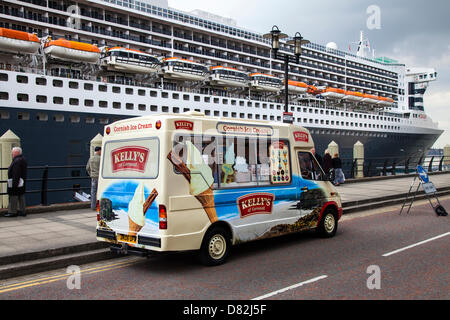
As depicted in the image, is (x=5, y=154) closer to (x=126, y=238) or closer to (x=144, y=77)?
(x=126, y=238)

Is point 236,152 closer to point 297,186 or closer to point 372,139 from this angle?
point 297,186

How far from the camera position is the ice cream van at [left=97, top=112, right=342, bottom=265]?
19.3ft

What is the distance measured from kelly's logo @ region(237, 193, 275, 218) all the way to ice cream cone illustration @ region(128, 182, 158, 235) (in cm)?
163

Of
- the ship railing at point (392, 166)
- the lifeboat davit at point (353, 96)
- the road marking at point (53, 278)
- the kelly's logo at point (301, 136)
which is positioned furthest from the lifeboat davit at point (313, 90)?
the road marking at point (53, 278)

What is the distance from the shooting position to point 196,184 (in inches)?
242

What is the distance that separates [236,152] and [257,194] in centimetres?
87

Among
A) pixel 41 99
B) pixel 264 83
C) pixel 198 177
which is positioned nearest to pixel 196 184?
pixel 198 177

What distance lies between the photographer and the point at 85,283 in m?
5.48

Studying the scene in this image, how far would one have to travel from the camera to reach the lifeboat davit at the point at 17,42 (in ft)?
80.2

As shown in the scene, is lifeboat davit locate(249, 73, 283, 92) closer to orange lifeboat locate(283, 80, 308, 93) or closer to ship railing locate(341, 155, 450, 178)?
orange lifeboat locate(283, 80, 308, 93)

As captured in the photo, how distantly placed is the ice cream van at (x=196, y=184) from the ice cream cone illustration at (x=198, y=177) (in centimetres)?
2

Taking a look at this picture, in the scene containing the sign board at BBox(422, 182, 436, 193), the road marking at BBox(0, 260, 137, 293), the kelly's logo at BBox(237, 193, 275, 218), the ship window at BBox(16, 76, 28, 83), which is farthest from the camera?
the ship window at BBox(16, 76, 28, 83)

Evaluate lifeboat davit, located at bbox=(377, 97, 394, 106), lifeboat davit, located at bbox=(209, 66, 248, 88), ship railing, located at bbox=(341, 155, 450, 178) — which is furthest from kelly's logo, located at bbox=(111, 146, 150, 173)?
lifeboat davit, located at bbox=(377, 97, 394, 106)
